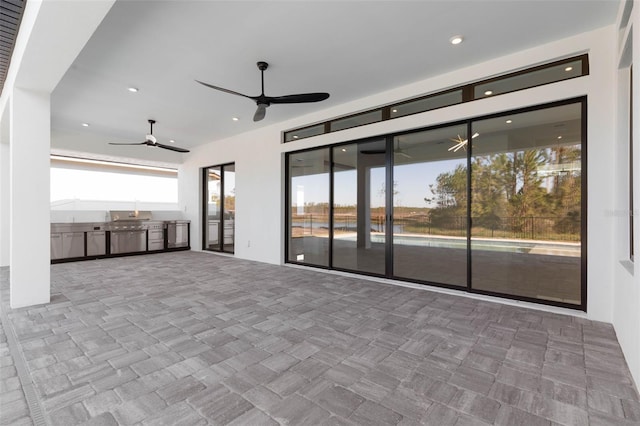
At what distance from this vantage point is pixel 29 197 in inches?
150

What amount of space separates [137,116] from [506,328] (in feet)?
23.7

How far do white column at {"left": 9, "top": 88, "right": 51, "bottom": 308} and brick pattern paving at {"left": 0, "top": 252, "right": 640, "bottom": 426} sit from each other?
0.35 meters

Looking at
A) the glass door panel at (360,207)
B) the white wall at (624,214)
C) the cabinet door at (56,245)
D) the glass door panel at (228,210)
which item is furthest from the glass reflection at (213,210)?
the white wall at (624,214)

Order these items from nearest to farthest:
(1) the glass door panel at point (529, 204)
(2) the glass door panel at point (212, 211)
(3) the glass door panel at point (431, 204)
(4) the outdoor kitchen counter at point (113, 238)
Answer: (1) the glass door panel at point (529, 204) → (3) the glass door panel at point (431, 204) → (4) the outdoor kitchen counter at point (113, 238) → (2) the glass door panel at point (212, 211)

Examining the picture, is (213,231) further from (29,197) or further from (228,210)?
(29,197)

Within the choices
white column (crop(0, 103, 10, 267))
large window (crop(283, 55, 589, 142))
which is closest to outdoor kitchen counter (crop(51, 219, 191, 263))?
white column (crop(0, 103, 10, 267))

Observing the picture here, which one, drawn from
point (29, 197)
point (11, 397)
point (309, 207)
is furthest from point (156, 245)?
point (11, 397)

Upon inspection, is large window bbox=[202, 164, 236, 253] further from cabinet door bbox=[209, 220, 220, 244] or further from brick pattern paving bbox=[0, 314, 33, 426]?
brick pattern paving bbox=[0, 314, 33, 426]

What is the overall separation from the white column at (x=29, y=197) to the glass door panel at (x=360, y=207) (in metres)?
4.42

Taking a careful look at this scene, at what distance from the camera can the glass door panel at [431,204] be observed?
174 inches

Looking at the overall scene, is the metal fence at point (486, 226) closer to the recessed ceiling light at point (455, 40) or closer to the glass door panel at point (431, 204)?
the glass door panel at point (431, 204)

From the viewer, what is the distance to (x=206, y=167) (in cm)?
869

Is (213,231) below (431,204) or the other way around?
below

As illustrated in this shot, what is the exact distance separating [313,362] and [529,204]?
11.5 feet
